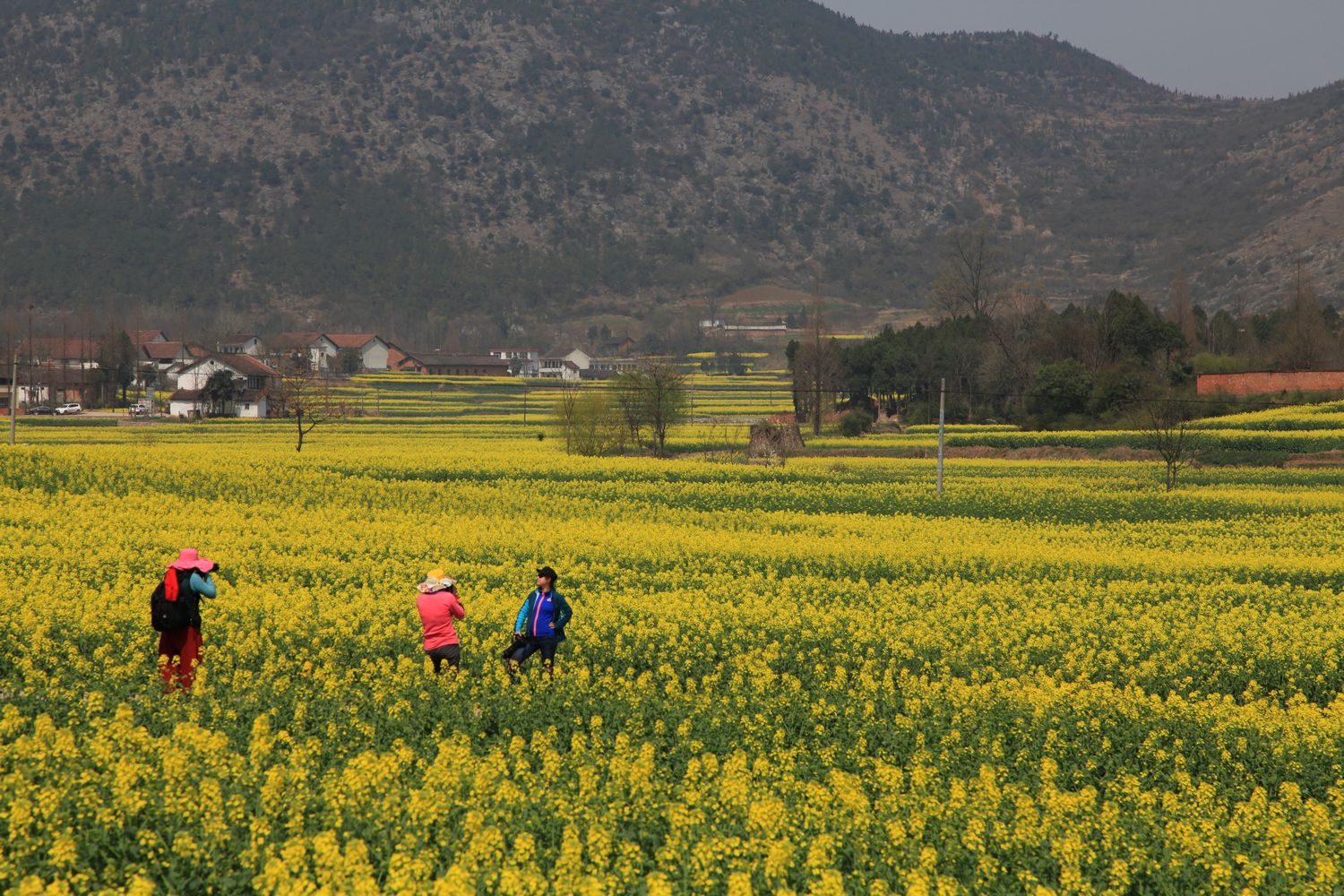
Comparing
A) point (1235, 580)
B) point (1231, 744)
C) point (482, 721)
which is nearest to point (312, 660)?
point (482, 721)

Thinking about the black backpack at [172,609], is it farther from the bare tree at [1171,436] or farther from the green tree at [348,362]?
the green tree at [348,362]

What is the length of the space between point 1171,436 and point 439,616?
4112 centimetres

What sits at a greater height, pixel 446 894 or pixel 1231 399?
pixel 1231 399

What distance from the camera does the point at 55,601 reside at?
1906 cm

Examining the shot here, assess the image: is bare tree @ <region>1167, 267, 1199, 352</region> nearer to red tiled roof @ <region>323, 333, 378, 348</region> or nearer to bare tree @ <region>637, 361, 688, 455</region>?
bare tree @ <region>637, 361, 688, 455</region>

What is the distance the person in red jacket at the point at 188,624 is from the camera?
15250 millimetres

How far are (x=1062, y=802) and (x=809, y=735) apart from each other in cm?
362

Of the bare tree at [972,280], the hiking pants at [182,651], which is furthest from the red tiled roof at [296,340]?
the hiking pants at [182,651]

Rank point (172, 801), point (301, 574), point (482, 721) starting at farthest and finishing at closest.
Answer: point (301, 574) → point (482, 721) → point (172, 801)

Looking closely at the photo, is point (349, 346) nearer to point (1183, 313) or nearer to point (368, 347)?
point (368, 347)

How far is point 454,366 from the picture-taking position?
169750 millimetres

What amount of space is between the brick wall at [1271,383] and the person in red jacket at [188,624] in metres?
70.3

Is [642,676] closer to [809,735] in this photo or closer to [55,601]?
[809,735]

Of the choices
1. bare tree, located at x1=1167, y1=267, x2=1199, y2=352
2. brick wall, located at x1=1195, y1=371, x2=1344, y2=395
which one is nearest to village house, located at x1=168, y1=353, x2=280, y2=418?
brick wall, located at x1=1195, y1=371, x2=1344, y2=395
